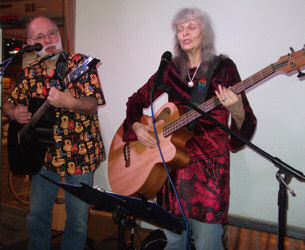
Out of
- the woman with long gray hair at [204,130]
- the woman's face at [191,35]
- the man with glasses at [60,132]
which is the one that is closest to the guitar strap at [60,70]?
the man with glasses at [60,132]

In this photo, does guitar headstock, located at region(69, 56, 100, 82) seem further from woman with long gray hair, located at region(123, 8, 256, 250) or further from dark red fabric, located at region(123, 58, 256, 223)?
dark red fabric, located at region(123, 58, 256, 223)

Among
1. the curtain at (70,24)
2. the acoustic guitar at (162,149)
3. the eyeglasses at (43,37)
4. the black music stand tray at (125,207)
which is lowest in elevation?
the black music stand tray at (125,207)

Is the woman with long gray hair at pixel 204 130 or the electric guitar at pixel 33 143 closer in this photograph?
the woman with long gray hair at pixel 204 130

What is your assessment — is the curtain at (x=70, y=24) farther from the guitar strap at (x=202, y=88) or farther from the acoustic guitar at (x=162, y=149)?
the guitar strap at (x=202, y=88)

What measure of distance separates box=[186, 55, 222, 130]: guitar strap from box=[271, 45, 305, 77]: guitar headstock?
0.34 meters

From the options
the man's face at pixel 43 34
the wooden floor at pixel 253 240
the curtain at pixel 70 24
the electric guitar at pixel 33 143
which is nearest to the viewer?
the electric guitar at pixel 33 143

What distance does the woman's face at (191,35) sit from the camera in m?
1.63

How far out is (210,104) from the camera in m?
1.47

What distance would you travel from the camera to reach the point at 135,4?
299cm

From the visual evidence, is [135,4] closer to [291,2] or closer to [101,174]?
[291,2]

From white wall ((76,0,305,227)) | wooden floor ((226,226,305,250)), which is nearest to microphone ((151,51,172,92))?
white wall ((76,0,305,227))

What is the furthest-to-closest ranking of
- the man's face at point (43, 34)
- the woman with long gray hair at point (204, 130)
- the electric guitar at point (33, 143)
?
the man's face at point (43, 34) → the electric guitar at point (33, 143) → the woman with long gray hair at point (204, 130)

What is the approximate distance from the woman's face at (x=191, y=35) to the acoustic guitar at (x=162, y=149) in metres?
0.34

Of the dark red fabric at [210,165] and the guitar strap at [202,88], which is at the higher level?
the guitar strap at [202,88]
